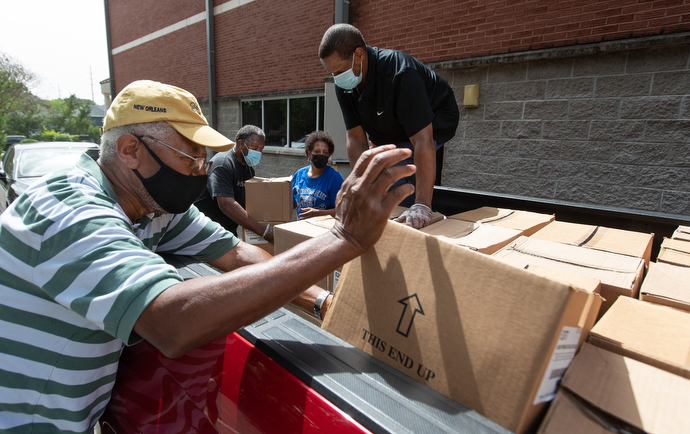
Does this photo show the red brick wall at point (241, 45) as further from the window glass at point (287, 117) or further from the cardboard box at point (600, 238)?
the cardboard box at point (600, 238)

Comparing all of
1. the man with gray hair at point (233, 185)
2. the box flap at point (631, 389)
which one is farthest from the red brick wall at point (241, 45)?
the box flap at point (631, 389)

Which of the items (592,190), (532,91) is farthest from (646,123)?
(532,91)

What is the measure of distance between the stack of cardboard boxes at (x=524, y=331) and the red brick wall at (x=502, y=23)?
390 cm

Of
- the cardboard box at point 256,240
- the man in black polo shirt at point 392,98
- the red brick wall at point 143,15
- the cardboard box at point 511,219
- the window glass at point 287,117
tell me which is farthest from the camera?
the red brick wall at point 143,15

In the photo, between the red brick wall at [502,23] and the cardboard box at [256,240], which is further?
the red brick wall at [502,23]

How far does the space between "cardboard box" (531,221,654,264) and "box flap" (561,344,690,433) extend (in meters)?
0.77

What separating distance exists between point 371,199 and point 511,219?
1.10 m

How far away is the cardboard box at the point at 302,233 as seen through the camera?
1647mm

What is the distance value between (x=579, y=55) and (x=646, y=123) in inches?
41.2

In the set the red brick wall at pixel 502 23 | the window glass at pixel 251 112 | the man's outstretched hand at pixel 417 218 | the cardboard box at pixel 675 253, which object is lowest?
the cardboard box at pixel 675 253

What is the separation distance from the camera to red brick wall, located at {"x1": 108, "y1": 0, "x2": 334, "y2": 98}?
802cm

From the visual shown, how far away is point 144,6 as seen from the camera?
43.3 ft

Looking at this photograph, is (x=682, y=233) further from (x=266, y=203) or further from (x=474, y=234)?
(x=266, y=203)

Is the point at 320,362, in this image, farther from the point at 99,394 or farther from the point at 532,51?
the point at 532,51
